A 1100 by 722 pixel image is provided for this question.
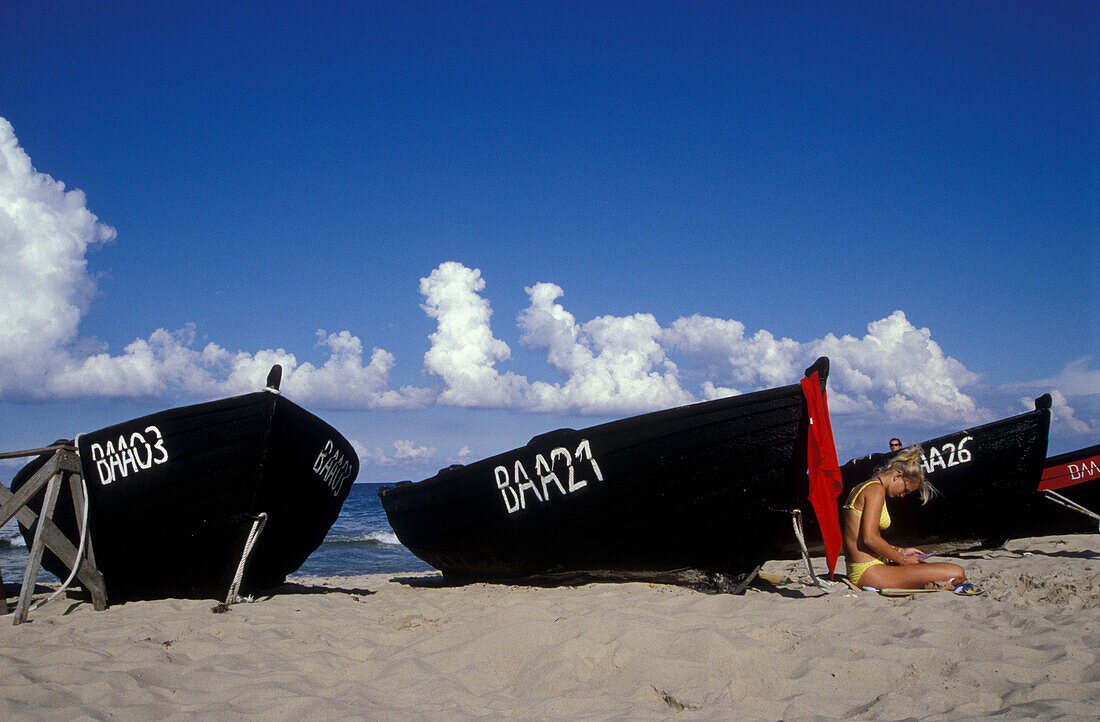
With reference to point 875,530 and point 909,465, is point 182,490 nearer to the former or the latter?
point 875,530

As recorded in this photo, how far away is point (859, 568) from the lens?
203 inches

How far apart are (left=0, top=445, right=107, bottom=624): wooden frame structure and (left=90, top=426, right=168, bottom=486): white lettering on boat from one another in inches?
6.9

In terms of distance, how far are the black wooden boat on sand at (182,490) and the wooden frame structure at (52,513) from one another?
4.6 inches

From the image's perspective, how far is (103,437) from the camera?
548cm

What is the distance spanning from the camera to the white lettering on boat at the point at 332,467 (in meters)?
6.38

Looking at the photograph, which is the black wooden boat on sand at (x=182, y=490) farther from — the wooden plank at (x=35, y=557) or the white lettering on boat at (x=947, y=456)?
the white lettering on boat at (x=947, y=456)

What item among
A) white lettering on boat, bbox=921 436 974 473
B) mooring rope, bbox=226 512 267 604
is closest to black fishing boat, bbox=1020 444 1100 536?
white lettering on boat, bbox=921 436 974 473

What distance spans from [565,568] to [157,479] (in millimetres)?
3414

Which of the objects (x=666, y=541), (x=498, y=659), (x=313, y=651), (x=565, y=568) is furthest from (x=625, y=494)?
(x=313, y=651)

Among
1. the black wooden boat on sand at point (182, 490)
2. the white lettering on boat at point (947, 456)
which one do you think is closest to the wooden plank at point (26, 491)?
the black wooden boat on sand at point (182, 490)

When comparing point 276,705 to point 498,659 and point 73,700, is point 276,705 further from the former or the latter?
point 498,659

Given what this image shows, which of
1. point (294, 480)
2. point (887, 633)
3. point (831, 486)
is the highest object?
point (294, 480)

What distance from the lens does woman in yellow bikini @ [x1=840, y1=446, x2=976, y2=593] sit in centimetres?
498

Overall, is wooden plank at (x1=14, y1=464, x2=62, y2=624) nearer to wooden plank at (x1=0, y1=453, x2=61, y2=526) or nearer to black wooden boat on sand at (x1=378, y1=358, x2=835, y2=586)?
wooden plank at (x1=0, y1=453, x2=61, y2=526)
